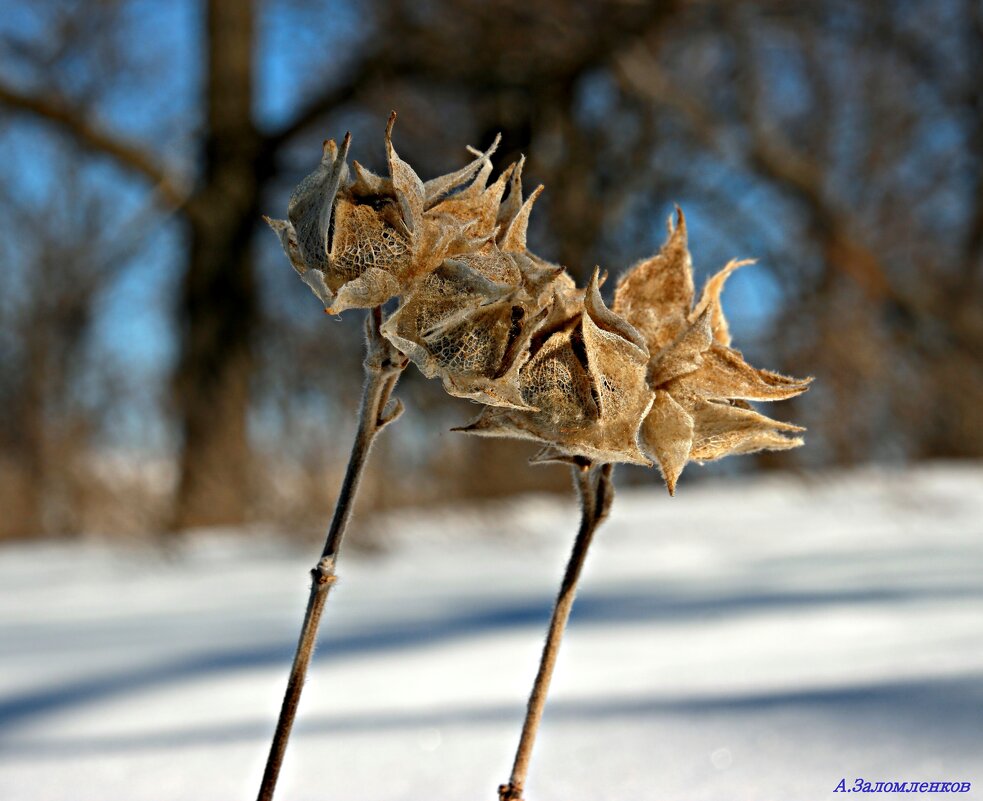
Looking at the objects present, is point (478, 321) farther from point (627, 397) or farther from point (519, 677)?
point (519, 677)

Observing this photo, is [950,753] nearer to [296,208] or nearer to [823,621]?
[296,208]

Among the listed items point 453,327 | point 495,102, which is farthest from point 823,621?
point 495,102

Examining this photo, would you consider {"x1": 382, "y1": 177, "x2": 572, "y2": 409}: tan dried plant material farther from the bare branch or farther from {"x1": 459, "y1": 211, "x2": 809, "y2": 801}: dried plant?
the bare branch

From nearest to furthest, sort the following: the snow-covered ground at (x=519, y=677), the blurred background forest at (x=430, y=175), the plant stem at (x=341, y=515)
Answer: the plant stem at (x=341, y=515) → the snow-covered ground at (x=519, y=677) → the blurred background forest at (x=430, y=175)

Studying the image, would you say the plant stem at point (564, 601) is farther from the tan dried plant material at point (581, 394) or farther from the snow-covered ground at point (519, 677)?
the snow-covered ground at point (519, 677)

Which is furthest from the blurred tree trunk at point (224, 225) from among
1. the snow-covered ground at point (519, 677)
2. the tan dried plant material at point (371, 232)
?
the tan dried plant material at point (371, 232)

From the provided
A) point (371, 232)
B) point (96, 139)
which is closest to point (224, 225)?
point (96, 139)
